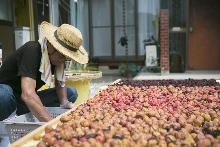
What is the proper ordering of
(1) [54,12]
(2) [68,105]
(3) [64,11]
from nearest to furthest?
(2) [68,105] < (1) [54,12] < (3) [64,11]

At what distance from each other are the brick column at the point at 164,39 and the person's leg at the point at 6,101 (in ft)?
21.1

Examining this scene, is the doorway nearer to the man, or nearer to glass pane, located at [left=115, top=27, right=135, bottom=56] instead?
glass pane, located at [left=115, top=27, right=135, bottom=56]

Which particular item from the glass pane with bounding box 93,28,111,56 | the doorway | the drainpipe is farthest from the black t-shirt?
the doorway

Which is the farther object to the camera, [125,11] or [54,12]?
[125,11]

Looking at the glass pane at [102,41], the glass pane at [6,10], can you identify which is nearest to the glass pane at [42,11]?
the glass pane at [6,10]

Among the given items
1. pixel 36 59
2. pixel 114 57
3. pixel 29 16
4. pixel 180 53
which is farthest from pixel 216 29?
pixel 36 59

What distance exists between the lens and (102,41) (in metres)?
10.7

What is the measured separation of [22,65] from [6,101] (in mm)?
466

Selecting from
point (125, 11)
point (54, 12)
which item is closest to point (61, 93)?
point (54, 12)

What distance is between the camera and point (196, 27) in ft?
33.0

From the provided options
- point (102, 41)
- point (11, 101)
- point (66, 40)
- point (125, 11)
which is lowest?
point (11, 101)

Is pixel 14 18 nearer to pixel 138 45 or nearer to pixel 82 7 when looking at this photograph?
pixel 82 7

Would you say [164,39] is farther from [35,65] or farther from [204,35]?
[35,65]

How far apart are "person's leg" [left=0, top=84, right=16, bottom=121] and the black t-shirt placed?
13 cm
